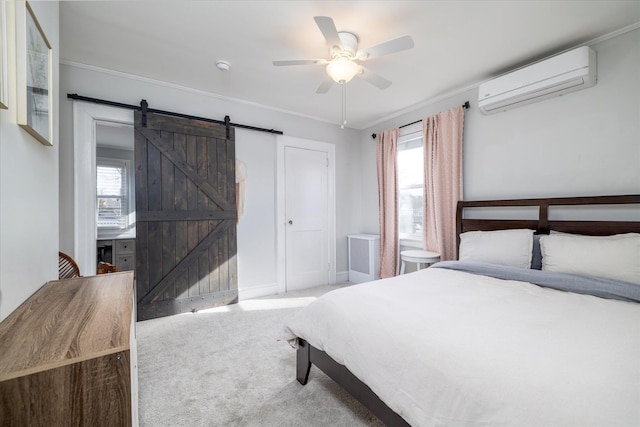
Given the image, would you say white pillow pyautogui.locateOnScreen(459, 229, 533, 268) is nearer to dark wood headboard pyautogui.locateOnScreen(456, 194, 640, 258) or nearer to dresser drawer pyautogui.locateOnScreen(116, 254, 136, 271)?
dark wood headboard pyautogui.locateOnScreen(456, 194, 640, 258)

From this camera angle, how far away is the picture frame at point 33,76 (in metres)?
1.10

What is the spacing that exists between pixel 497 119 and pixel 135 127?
3840 millimetres

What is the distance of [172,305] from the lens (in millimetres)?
3014

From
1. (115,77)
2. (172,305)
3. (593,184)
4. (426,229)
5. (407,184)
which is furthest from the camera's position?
(407,184)

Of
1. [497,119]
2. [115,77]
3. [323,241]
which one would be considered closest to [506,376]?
[497,119]

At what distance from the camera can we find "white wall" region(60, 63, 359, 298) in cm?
256

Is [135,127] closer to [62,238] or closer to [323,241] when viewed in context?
[62,238]

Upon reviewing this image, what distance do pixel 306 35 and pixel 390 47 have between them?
738 millimetres

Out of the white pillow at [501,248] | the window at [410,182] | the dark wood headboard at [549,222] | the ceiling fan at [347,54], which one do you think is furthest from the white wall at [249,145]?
the white pillow at [501,248]

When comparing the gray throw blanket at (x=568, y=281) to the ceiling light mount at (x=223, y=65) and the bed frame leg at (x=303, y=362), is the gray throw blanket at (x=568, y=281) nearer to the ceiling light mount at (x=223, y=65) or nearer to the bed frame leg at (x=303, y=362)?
the bed frame leg at (x=303, y=362)

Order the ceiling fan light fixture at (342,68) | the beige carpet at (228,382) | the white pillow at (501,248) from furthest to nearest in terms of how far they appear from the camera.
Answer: the white pillow at (501,248) → the ceiling fan light fixture at (342,68) → the beige carpet at (228,382)

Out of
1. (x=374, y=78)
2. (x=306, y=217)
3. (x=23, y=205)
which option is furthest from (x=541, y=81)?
(x=23, y=205)

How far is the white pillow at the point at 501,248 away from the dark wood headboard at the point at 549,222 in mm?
236

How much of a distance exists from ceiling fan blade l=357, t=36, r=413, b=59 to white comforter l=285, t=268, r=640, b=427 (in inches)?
63.9
